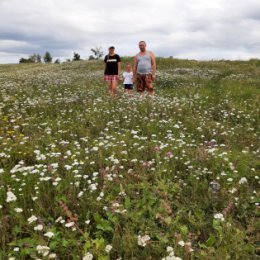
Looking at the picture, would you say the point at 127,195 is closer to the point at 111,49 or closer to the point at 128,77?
the point at 111,49

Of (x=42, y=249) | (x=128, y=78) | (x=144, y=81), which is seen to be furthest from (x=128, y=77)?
(x=42, y=249)

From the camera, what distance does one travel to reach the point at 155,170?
6.12m

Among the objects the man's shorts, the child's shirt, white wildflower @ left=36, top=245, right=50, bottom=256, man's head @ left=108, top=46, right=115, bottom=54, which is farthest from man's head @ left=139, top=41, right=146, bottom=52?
white wildflower @ left=36, top=245, right=50, bottom=256

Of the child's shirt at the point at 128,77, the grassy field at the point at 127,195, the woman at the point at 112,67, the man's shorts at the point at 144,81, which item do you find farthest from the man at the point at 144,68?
the grassy field at the point at 127,195

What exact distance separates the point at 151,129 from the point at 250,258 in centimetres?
490

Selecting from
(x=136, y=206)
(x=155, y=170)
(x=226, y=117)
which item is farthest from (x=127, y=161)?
(x=226, y=117)

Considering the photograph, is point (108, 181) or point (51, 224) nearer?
point (51, 224)

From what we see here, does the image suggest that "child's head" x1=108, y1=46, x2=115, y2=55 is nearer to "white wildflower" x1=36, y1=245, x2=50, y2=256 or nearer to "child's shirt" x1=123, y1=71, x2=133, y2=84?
"child's shirt" x1=123, y1=71, x2=133, y2=84

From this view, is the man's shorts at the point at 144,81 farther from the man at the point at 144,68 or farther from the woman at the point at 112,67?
the woman at the point at 112,67

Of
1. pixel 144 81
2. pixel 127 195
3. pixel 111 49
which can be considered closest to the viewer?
pixel 127 195

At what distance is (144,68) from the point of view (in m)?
12.7

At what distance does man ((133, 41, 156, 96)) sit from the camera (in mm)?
12541

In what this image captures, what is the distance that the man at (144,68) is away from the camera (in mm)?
12541

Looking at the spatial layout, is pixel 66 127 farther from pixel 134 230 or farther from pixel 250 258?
pixel 250 258
